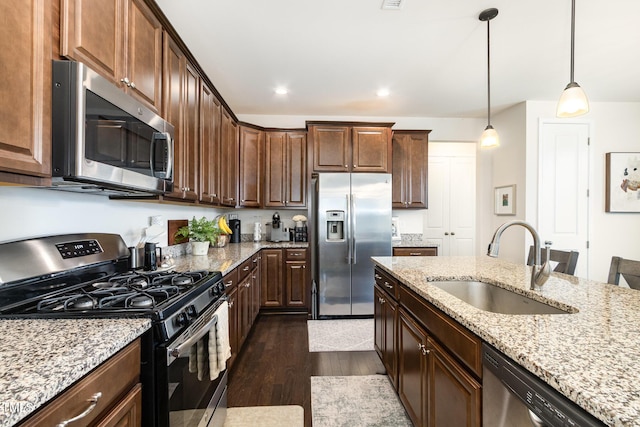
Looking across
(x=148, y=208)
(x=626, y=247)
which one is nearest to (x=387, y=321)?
(x=148, y=208)

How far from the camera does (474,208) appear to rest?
4.77 meters

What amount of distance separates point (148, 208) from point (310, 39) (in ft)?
6.26

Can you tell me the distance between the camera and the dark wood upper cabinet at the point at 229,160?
10.2 feet

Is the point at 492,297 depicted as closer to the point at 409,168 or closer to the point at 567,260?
the point at 567,260

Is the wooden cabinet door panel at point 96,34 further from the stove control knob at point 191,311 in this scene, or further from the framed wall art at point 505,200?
the framed wall art at point 505,200

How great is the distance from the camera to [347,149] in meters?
3.72

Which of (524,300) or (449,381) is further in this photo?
(524,300)

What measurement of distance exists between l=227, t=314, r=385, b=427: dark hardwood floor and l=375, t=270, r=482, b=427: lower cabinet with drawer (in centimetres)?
65

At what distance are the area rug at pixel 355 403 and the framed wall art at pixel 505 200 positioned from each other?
2992 mm

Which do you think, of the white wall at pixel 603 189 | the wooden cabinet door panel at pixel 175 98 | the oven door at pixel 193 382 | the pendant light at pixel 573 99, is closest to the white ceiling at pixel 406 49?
the white wall at pixel 603 189

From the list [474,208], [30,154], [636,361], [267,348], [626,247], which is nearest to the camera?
[636,361]

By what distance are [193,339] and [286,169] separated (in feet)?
9.76

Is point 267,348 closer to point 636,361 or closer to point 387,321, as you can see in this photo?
point 387,321

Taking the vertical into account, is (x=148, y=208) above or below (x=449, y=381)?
above
